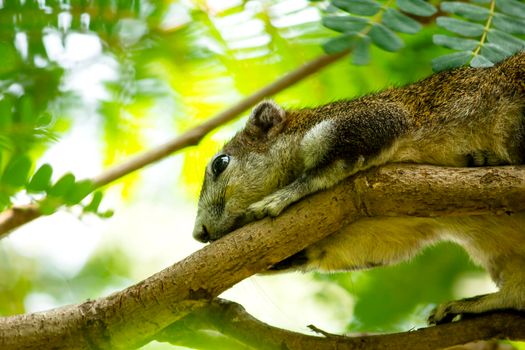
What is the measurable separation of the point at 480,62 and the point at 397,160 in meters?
0.61

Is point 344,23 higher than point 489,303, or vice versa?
point 344,23

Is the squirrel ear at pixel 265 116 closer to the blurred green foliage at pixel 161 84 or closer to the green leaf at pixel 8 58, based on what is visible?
the blurred green foliage at pixel 161 84

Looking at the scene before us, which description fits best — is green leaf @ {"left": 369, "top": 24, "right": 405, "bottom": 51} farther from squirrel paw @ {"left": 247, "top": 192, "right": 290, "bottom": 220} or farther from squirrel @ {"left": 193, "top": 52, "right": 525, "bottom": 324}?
squirrel paw @ {"left": 247, "top": 192, "right": 290, "bottom": 220}

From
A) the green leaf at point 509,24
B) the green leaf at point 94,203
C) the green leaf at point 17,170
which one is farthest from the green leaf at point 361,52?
the green leaf at point 17,170

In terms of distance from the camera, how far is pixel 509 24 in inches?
156

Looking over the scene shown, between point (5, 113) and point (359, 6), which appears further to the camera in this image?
point (359, 6)

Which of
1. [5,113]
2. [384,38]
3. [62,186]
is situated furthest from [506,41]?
[5,113]

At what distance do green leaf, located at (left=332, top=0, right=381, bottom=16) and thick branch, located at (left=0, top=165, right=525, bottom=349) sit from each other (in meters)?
0.92

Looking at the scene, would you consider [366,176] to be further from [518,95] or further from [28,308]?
[28,308]

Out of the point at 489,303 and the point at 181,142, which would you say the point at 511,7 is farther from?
the point at 181,142

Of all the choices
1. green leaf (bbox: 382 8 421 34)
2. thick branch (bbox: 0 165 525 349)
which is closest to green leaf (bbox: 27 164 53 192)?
thick branch (bbox: 0 165 525 349)

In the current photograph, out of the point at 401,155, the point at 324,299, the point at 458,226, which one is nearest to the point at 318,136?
the point at 401,155

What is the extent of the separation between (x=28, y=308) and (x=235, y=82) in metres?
1.92

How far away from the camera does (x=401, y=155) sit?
386 cm
